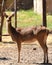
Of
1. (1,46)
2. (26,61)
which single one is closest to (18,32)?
(26,61)

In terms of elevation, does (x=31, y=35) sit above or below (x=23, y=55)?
above

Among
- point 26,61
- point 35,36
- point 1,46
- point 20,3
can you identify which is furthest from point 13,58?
point 20,3

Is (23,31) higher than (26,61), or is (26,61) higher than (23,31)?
(23,31)

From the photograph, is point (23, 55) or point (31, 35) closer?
point (31, 35)

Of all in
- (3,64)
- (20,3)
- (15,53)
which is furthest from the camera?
(20,3)

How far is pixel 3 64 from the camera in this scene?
8.34 m

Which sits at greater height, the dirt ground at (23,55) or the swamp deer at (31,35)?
the swamp deer at (31,35)

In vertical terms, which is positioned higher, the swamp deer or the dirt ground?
the swamp deer

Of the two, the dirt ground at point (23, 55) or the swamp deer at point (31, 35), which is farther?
the dirt ground at point (23, 55)

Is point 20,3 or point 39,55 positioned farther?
point 20,3

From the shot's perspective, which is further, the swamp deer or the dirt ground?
the dirt ground

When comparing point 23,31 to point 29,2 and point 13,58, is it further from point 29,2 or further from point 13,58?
point 29,2

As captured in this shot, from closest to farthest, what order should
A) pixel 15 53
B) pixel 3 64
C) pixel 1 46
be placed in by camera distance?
pixel 3 64 → pixel 15 53 → pixel 1 46

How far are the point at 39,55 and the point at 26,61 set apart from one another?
93 centimetres
